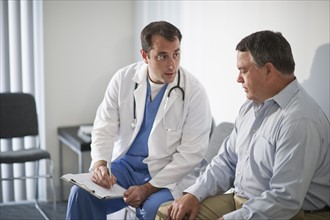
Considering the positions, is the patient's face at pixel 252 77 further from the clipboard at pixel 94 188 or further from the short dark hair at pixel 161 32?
the clipboard at pixel 94 188

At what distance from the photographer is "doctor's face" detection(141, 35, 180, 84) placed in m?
2.74

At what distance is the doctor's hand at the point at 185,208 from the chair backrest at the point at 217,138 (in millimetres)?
586

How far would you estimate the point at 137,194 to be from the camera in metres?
2.64

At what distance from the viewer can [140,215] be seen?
273 centimetres

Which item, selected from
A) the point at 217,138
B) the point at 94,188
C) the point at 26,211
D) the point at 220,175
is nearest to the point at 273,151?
the point at 220,175

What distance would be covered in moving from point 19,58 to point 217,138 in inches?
70.3

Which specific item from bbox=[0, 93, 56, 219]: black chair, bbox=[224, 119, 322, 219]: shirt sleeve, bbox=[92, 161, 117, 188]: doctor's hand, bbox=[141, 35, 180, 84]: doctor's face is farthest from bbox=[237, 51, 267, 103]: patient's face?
bbox=[0, 93, 56, 219]: black chair

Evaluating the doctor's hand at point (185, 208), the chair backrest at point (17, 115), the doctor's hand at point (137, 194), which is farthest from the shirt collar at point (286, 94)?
the chair backrest at point (17, 115)

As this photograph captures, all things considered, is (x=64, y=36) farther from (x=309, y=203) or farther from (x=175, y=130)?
(x=309, y=203)

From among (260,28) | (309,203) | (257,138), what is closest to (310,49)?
(260,28)

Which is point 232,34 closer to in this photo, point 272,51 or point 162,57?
point 162,57

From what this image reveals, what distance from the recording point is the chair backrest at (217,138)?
2.81 metres

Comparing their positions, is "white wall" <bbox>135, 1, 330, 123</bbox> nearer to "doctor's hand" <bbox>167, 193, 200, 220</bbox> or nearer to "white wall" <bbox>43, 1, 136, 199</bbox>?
"white wall" <bbox>43, 1, 136, 199</bbox>

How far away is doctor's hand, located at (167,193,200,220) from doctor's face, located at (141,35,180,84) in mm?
752
